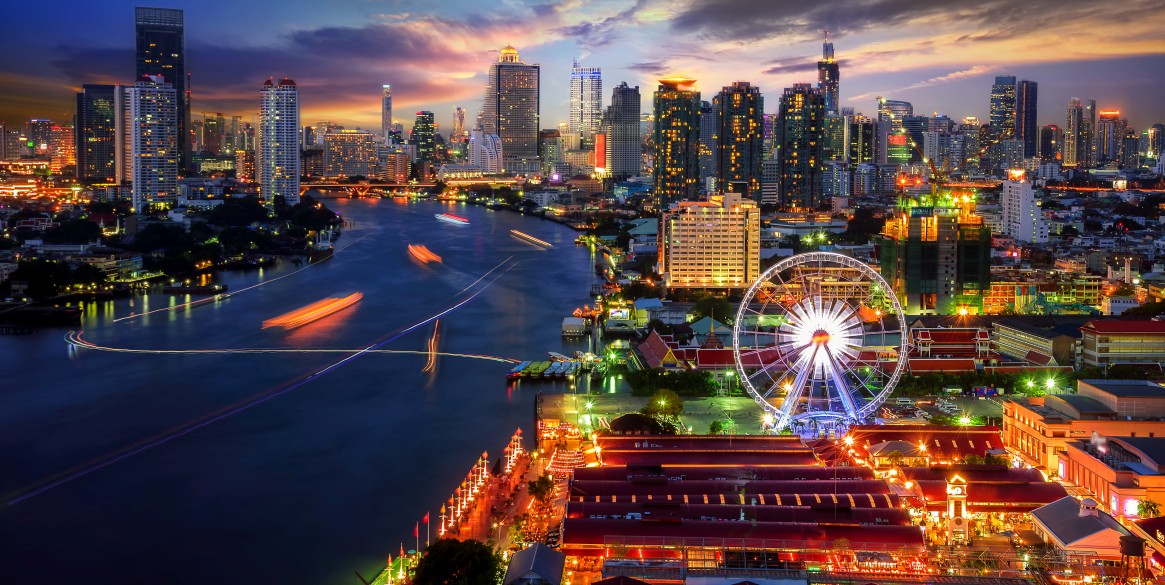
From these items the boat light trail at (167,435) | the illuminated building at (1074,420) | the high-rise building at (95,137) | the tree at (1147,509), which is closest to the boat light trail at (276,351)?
the boat light trail at (167,435)

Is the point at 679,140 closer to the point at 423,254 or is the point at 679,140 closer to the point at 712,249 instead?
the point at 423,254

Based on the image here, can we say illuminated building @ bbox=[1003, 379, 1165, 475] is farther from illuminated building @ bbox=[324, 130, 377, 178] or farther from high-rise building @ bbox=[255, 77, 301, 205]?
illuminated building @ bbox=[324, 130, 377, 178]

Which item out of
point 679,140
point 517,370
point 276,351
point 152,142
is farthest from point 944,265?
point 152,142

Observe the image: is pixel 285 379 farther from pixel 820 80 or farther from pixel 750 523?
pixel 820 80

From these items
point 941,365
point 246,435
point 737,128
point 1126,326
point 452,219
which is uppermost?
point 737,128

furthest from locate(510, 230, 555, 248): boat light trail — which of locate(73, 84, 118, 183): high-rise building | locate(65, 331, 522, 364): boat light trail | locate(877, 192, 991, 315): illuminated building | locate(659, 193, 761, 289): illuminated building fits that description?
locate(73, 84, 118, 183): high-rise building
